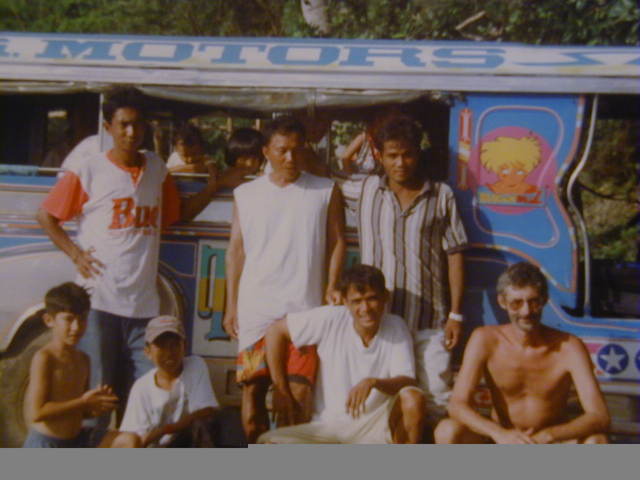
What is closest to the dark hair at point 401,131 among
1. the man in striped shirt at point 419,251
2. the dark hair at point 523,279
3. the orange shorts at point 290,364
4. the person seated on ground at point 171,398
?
the man in striped shirt at point 419,251

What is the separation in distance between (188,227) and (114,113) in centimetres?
69

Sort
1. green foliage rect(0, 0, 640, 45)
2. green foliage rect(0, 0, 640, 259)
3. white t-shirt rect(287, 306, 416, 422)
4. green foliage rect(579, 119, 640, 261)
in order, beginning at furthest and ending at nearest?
green foliage rect(0, 0, 640, 45), green foliage rect(0, 0, 640, 259), green foliage rect(579, 119, 640, 261), white t-shirt rect(287, 306, 416, 422)

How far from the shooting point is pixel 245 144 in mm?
4766

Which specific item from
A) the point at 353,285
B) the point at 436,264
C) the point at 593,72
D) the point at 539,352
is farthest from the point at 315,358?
the point at 593,72

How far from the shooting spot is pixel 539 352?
452cm

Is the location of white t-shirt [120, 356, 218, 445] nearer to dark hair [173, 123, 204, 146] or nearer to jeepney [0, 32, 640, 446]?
jeepney [0, 32, 640, 446]

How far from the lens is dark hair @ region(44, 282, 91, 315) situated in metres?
4.71

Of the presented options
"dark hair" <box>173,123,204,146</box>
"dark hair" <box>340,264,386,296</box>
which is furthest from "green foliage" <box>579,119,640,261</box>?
"dark hair" <box>173,123,204,146</box>

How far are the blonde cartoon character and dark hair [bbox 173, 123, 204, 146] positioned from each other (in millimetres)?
1487

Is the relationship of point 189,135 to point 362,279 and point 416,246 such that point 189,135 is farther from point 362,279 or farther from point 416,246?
point 416,246

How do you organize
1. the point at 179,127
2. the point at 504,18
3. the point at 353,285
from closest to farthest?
the point at 353,285 < the point at 179,127 < the point at 504,18

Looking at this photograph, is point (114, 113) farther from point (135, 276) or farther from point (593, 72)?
point (593, 72)

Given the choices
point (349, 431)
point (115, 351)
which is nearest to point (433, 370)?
point (349, 431)

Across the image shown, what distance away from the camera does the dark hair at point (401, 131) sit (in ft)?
15.0
